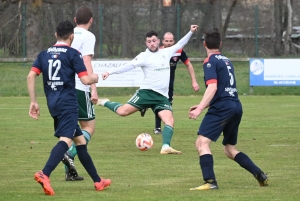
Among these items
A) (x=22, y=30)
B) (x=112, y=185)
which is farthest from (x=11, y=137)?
(x=22, y=30)

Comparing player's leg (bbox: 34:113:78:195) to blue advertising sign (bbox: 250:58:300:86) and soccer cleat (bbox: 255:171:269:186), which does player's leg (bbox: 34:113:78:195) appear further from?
blue advertising sign (bbox: 250:58:300:86)

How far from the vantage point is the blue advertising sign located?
25.9 metres

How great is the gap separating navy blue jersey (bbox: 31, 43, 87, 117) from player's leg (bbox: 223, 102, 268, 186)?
5.53ft

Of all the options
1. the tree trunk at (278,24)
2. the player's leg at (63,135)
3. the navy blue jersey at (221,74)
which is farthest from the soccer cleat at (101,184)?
the tree trunk at (278,24)

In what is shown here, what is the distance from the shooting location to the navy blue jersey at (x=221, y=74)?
314 inches

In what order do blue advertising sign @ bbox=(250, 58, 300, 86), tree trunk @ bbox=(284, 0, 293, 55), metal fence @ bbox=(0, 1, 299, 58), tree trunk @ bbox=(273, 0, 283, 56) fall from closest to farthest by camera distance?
blue advertising sign @ bbox=(250, 58, 300, 86)
metal fence @ bbox=(0, 1, 299, 58)
tree trunk @ bbox=(284, 0, 293, 55)
tree trunk @ bbox=(273, 0, 283, 56)

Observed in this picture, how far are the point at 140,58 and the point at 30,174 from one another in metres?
3.30

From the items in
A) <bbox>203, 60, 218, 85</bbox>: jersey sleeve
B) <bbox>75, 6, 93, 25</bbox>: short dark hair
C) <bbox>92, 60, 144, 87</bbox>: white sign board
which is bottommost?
<bbox>92, 60, 144, 87</bbox>: white sign board

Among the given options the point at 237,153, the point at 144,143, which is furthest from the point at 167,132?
the point at 237,153

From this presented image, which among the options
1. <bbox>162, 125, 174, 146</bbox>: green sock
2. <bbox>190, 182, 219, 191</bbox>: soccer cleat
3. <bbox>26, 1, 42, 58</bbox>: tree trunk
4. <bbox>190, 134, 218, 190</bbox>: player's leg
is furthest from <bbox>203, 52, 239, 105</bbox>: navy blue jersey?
<bbox>26, 1, 42, 58</bbox>: tree trunk

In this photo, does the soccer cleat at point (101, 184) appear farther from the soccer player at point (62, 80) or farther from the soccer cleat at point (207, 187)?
the soccer cleat at point (207, 187)

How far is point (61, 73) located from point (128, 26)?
75.6 ft

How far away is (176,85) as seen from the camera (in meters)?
28.9

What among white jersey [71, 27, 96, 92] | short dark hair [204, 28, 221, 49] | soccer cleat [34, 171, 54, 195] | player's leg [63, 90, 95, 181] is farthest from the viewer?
white jersey [71, 27, 96, 92]
